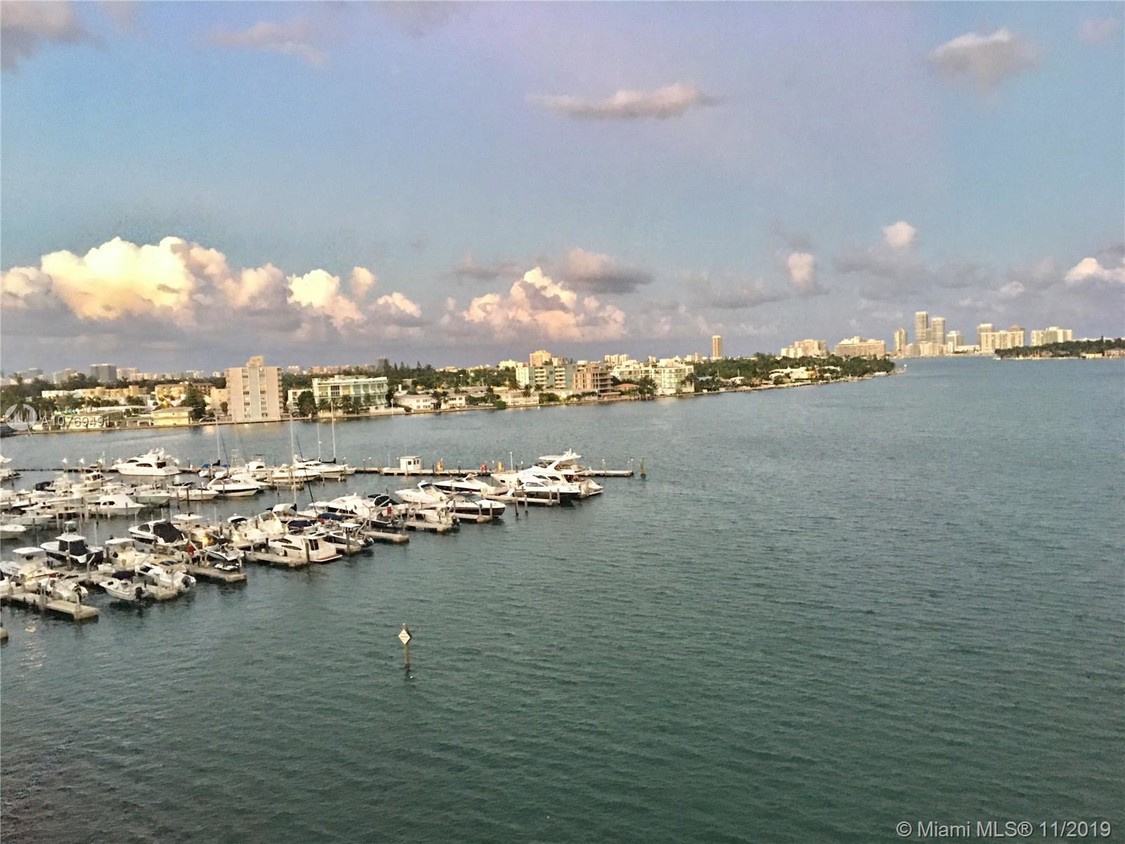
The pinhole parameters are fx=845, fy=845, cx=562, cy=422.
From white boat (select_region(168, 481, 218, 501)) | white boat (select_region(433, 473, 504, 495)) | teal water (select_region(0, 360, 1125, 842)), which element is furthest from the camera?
white boat (select_region(168, 481, 218, 501))

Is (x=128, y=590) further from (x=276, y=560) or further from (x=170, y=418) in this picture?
(x=170, y=418)

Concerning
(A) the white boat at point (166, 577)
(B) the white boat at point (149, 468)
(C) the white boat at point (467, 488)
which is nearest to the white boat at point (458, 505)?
(C) the white boat at point (467, 488)

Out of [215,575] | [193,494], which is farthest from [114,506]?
[215,575]

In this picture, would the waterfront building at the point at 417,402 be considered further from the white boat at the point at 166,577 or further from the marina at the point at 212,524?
the white boat at the point at 166,577

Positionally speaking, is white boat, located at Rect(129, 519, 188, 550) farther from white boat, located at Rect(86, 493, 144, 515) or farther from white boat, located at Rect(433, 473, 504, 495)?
white boat, located at Rect(433, 473, 504, 495)

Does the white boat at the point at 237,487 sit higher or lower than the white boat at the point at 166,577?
higher

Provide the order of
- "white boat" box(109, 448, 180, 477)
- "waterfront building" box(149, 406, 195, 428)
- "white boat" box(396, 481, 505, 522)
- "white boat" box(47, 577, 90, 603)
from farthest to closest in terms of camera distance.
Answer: "waterfront building" box(149, 406, 195, 428), "white boat" box(109, 448, 180, 477), "white boat" box(396, 481, 505, 522), "white boat" box(47, 577, 90, 603)

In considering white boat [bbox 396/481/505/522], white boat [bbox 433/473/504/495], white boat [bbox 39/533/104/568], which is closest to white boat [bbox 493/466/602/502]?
white boat [bbox 433/473/504/495]
